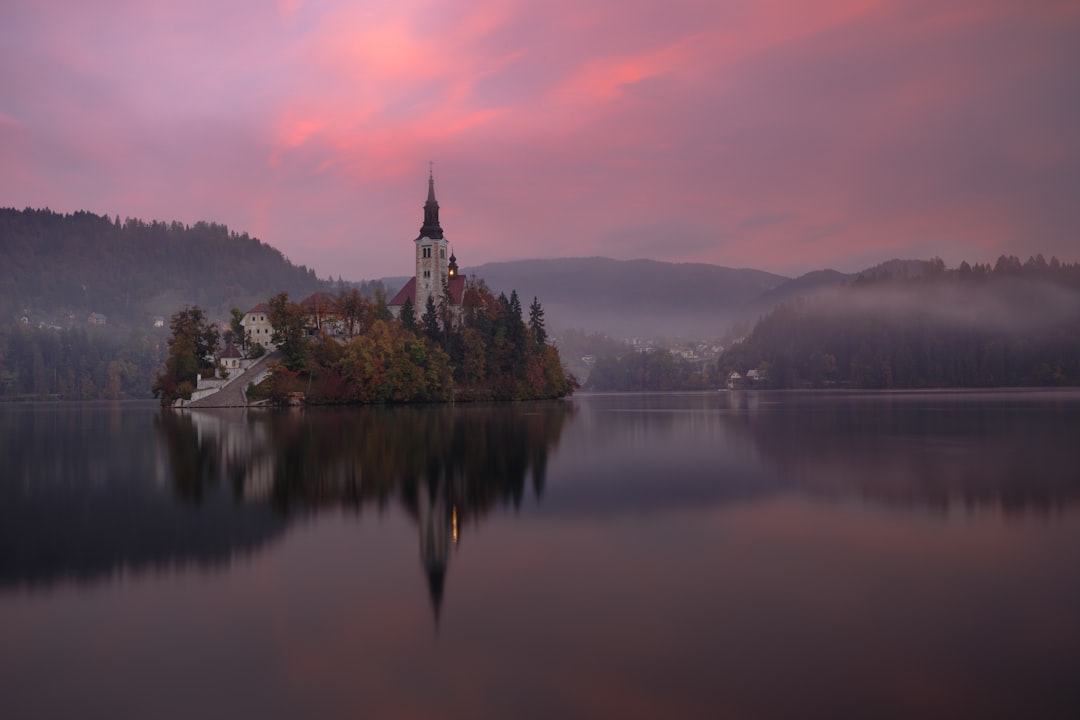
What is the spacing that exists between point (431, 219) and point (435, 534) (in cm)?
10670

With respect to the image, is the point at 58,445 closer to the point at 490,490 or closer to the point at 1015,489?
the point at 490,490

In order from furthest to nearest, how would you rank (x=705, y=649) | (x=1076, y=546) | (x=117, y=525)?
1. (x=117, y=525)
2. (x=1076, y=546)
3. (x=705, y=649)

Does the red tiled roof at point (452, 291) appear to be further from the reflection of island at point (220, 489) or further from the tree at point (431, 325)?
the reflection of island at point (220, 489)

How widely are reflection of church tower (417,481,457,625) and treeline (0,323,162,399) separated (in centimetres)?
17303

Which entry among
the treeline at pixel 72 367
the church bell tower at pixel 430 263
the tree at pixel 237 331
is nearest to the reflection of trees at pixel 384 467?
the tree at pixel 237 331

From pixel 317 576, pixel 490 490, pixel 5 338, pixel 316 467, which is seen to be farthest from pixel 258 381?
pixel 5 338

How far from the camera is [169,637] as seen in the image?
9898mm

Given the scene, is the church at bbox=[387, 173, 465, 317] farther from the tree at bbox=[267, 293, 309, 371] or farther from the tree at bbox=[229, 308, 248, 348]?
the tree at bbox=[267, 293, 309, 371]

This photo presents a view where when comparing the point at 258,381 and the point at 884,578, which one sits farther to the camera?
the point at 258,381

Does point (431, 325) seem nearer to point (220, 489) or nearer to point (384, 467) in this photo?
point (384, 467)

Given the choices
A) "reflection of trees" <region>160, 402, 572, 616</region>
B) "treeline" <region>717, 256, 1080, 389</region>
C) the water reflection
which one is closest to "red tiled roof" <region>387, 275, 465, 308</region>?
"reflection of trees" <region>160, 402, 572, 616</region>

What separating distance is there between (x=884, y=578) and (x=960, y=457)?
20194 millimetres

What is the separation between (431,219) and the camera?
118m

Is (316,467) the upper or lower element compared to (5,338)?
lower
